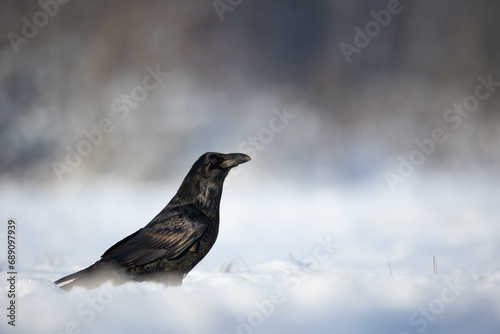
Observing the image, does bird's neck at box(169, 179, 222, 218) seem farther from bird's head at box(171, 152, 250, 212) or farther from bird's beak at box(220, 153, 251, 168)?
bird's beak at box(220, 153, 251, 168)

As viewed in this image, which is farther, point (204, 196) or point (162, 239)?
point (204, 196)

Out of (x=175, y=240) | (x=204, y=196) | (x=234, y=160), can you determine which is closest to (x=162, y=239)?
(x=175, y=240)

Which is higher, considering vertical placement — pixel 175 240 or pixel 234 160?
pixel 234 160

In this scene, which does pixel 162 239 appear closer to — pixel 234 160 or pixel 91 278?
pixel 91 278

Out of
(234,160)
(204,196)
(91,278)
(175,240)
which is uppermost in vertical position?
(234,160)

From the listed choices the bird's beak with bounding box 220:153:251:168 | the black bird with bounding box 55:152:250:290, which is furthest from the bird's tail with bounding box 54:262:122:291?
the bird's beak with bounding box 220:153:251:168

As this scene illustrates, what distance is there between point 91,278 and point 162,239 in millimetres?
327

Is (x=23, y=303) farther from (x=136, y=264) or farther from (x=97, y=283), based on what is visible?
(x=136, y=264)

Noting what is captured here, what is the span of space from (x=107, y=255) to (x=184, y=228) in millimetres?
354

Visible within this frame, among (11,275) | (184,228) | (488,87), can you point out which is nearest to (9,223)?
(11,275)

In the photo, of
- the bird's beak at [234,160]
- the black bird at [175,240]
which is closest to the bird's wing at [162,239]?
the black bird at [175,240]

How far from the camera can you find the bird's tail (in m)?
2.08

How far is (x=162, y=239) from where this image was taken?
2.23m

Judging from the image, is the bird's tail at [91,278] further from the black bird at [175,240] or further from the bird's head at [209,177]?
the bird's head at [209,177]
